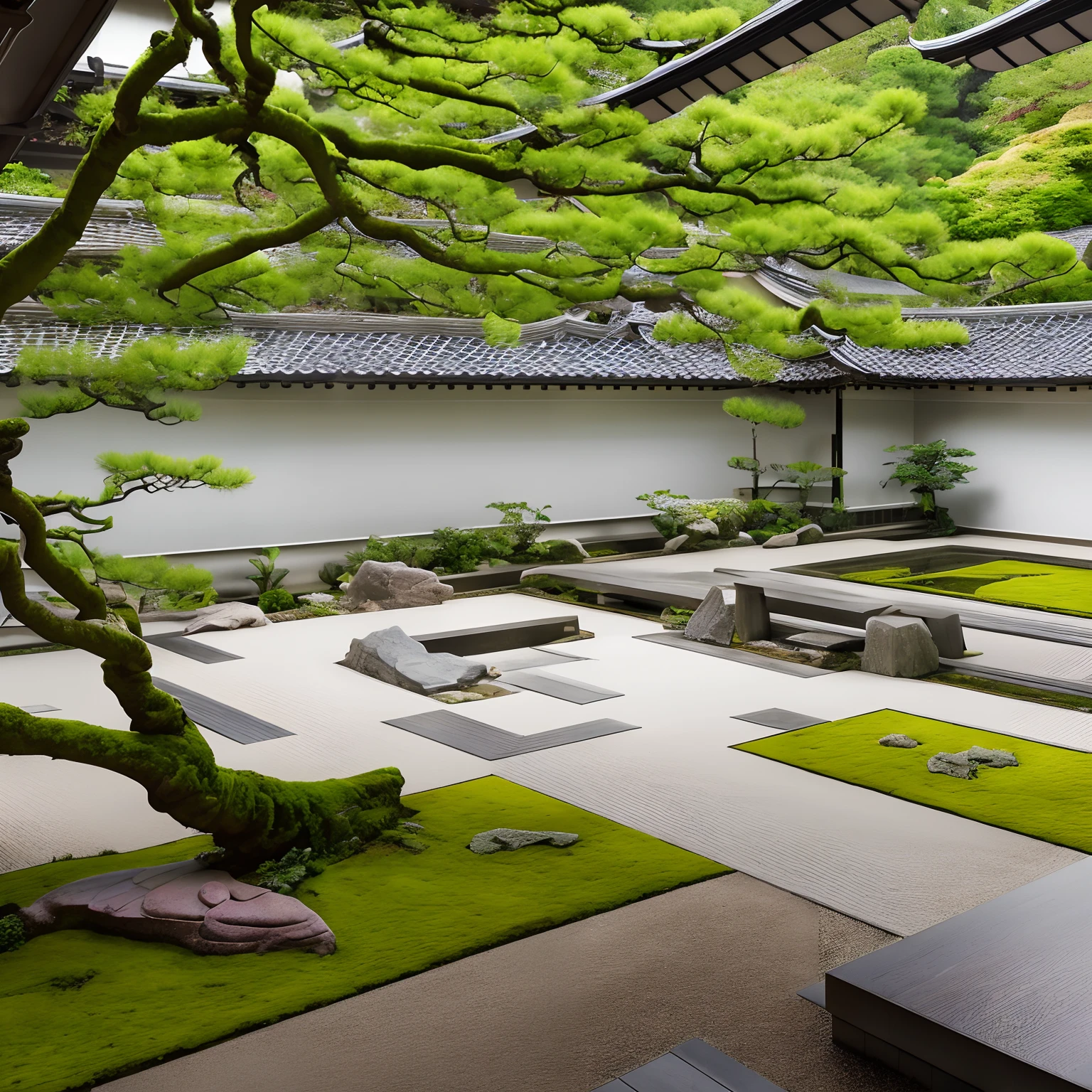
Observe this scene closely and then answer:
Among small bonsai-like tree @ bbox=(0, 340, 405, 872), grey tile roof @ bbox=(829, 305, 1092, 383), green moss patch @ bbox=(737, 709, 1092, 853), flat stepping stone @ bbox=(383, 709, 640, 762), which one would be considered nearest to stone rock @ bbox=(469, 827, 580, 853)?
small bonsai-like tree @ bbox=(0, 340, 405, 872)

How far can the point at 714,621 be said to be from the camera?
→ 10469mm

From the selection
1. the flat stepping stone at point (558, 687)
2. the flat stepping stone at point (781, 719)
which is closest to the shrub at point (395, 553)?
the flat stepping stone at point (558, 687)

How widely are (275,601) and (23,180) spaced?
1299 cm

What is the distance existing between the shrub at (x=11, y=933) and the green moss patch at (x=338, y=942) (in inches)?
1.4

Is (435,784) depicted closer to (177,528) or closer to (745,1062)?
(745,1062)

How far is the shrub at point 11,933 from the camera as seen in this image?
425 cm

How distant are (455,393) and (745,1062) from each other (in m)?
13.2

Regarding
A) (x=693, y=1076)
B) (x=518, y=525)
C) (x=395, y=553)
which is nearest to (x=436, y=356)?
(x=518, y=525)

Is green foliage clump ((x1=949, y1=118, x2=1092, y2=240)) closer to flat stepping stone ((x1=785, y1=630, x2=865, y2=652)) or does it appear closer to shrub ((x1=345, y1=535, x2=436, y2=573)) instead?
shrub ((x1=345, y1=535, x2=436, y2=573))

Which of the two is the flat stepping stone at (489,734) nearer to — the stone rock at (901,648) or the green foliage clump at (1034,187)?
the stone rock at (901,648)

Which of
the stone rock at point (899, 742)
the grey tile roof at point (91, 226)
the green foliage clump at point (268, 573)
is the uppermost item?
the grey tile roof at point (91, 226)

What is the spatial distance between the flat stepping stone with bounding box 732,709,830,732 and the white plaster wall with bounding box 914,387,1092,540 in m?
12.5

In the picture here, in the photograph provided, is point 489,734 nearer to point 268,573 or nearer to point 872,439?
point 268,573

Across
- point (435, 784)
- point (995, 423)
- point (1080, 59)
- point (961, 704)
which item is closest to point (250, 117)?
point (435, 784)
